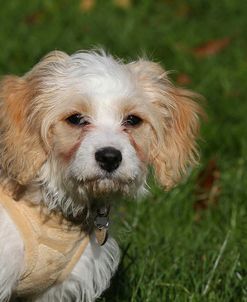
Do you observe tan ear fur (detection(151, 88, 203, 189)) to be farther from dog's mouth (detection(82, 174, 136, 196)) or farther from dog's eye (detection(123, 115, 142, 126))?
dog's mouth (detection(82, 174, 136, 196))

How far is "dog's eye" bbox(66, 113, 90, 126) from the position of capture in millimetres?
4723

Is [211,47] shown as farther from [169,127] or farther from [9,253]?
[9,253]

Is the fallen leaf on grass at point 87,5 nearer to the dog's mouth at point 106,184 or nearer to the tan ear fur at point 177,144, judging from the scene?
the tan ear fur at point 177,144

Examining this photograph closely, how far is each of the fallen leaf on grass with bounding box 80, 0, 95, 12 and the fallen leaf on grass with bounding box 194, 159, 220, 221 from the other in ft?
13.2

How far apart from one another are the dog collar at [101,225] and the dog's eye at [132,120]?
50 centimetres

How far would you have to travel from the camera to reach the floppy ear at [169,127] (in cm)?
502

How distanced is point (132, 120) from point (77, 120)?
30cm

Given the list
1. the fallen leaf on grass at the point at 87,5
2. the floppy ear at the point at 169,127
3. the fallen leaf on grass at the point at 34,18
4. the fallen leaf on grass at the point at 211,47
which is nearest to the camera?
the floppy ear at the point at 169,127

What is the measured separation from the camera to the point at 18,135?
15.9ft

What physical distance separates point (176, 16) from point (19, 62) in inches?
94.9

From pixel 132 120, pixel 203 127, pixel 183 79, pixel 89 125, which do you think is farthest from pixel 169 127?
pixel 183 79

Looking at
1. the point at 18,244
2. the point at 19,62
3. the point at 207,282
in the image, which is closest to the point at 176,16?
the point at 19,62

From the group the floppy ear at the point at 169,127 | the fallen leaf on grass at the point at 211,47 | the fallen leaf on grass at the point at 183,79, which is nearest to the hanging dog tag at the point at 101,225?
the floppy ear at the point at 169,127

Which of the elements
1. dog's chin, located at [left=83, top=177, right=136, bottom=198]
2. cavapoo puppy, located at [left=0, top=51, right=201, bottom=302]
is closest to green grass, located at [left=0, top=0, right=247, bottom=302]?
cavapoo puppy, located at [left=0, top=51, right=201, bottom=302]
